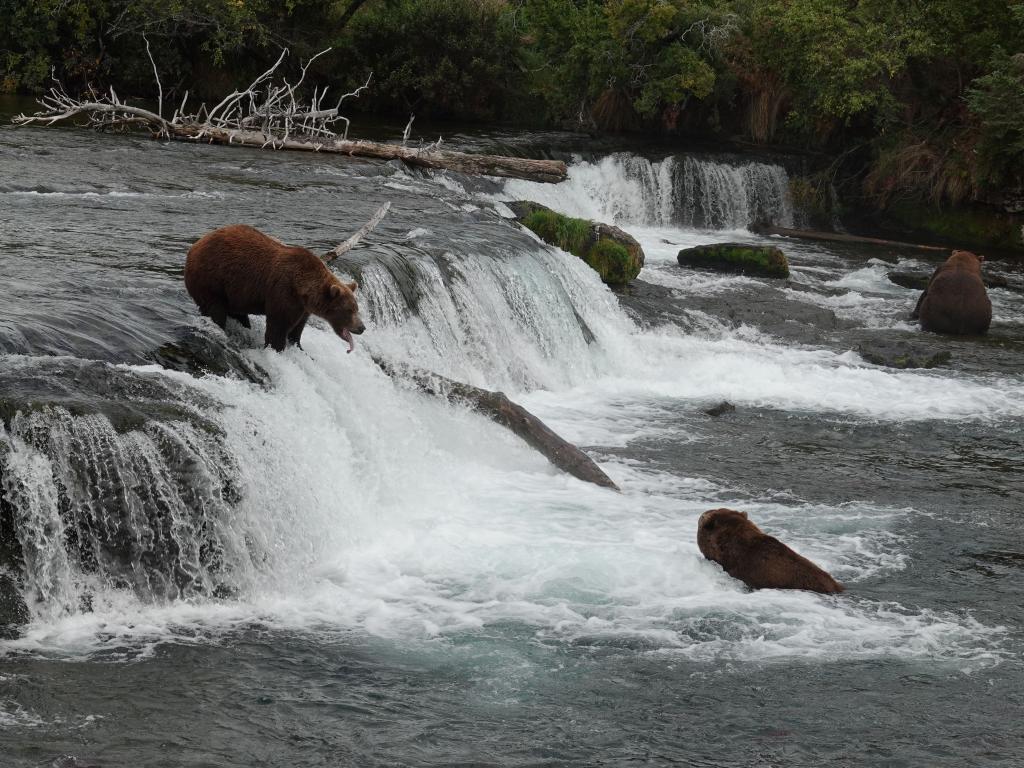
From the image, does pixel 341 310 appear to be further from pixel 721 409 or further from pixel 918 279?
pixel 918 279

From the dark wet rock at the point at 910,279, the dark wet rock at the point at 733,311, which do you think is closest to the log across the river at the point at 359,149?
the dark wet rock at the point at 733,311

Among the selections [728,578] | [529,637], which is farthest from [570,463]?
[529,637]

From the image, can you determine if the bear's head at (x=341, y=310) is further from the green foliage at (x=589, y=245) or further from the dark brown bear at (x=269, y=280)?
the green foliage at (x=589, y=245)


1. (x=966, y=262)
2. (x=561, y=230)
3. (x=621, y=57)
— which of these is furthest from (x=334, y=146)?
(x=966, y=262)

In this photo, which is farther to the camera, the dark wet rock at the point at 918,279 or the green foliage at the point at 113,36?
the green foliage at the point at 113,36

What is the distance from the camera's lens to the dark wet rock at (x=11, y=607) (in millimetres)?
6617

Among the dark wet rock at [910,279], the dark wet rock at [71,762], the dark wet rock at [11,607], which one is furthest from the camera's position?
the dark wet rock at [910,279]

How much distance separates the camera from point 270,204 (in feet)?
52.1

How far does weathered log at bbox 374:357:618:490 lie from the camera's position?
33.2 ft

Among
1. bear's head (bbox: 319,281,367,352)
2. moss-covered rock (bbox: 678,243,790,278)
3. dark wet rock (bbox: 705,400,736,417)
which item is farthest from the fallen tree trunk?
bear's head (bbox: 319,281,367,352)

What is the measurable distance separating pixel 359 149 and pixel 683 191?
7.43m

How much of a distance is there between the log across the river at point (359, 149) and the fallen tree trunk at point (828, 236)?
255 inches

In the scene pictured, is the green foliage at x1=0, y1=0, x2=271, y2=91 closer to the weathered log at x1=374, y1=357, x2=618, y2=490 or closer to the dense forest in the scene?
the dense forest

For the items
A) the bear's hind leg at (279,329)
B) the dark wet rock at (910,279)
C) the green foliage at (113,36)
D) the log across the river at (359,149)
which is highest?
the green foliage at (113,36)
